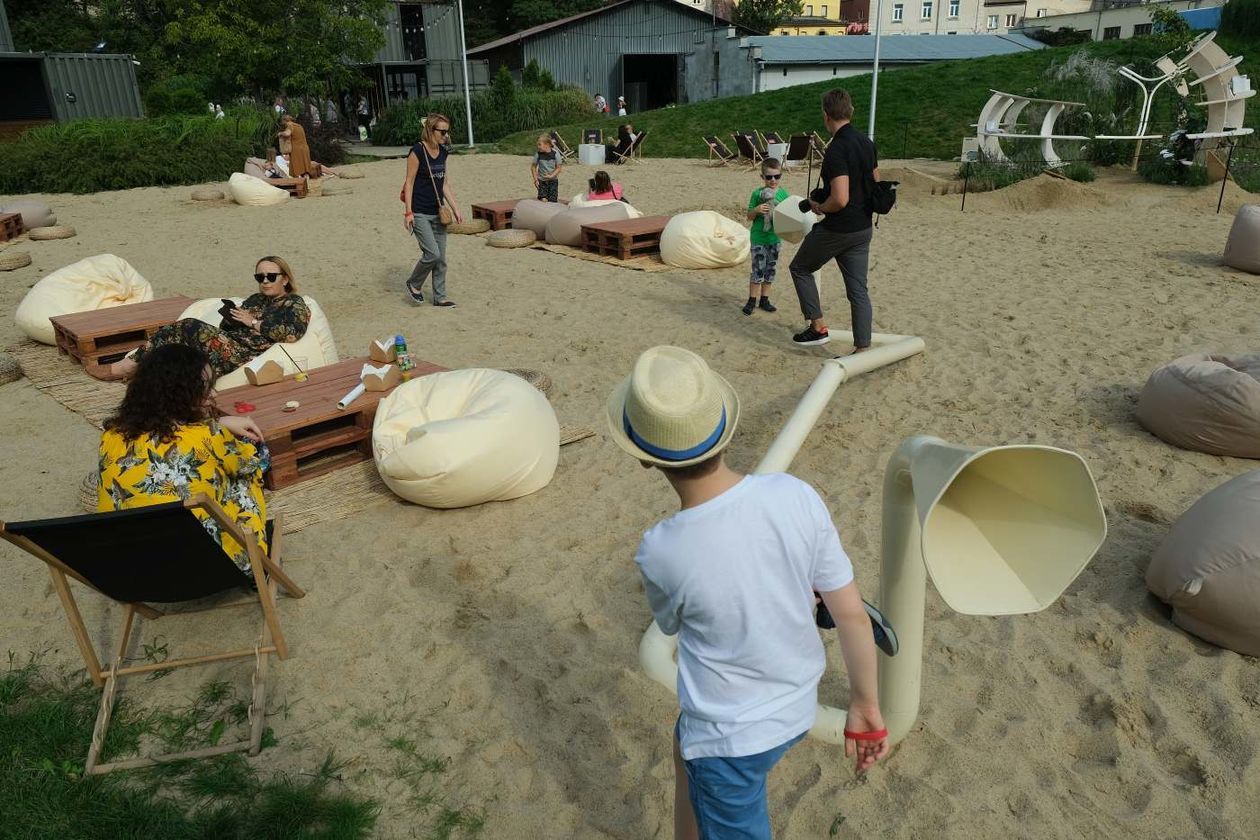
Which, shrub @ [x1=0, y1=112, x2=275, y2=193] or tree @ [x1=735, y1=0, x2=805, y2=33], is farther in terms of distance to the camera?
tree @ [x1=735, y1=0, x2=805, y2=33]

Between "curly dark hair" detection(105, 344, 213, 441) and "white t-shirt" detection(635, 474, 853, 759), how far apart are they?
8.18 feet

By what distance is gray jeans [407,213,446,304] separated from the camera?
8.30 meters

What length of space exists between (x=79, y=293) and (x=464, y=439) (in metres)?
5.58

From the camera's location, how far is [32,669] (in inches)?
135

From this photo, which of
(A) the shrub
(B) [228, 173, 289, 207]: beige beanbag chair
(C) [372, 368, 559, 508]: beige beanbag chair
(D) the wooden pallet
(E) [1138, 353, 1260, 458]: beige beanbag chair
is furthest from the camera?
(A) the shrub

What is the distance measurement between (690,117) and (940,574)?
28330mm

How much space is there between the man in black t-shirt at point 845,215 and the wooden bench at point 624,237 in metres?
4.00

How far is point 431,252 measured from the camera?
8445 mm

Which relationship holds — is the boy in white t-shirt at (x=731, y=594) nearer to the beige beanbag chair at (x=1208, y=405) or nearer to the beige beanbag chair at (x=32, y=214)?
the beige beanbag chair at (x=1208, y=405)

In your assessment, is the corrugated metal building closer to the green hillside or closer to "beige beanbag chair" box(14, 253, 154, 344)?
the green hillside

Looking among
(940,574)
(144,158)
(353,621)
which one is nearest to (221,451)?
(353,621)

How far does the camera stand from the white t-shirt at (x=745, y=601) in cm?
171

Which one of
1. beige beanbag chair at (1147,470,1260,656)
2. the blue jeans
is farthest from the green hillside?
the blue jeans

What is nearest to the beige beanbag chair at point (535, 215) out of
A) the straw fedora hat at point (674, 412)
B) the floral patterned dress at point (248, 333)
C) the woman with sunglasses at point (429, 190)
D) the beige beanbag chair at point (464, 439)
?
the woman with sunglasses at point (429, 190)
